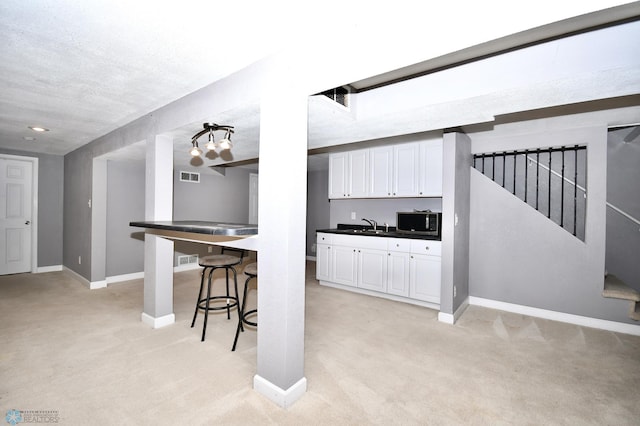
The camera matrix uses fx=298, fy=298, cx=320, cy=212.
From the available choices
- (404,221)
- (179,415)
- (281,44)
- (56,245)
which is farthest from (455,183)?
(56,245)

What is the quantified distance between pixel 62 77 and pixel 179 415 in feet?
8.43

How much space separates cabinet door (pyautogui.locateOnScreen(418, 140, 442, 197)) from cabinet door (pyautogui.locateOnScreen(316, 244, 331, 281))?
1639 millimetres

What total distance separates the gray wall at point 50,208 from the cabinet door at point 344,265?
5.13 metres

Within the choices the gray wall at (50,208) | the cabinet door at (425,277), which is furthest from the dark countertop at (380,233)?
the gray wall at (50,208)

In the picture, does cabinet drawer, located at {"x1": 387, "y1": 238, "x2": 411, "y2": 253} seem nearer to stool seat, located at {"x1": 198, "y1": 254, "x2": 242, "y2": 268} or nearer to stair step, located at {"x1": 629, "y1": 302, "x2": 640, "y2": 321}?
stool seat, located at {"x1": 198, "y1": 254, "x2": 242, "y2": 268}

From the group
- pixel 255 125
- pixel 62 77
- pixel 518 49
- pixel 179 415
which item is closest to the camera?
pixel 179 415

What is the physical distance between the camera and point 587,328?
3121 mm

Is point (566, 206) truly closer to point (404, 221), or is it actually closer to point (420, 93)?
point (404, 221)

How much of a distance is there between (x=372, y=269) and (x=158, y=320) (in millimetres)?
2627

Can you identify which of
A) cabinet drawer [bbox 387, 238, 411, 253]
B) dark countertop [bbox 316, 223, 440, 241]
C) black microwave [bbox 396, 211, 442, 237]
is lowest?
cabinet drawer [bbox 387, 238, 411, 253]

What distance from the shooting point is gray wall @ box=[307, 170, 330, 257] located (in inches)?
266

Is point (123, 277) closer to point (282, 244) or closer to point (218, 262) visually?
point (218, 262)

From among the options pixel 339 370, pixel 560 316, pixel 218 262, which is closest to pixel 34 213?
pixel 218 262
